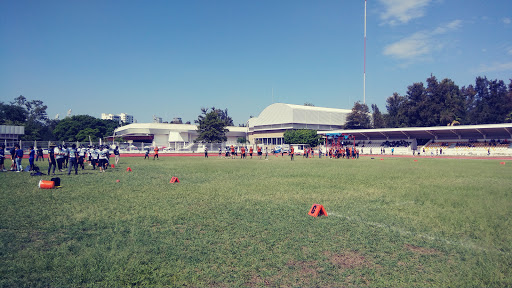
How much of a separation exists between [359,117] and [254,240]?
80.0 meters

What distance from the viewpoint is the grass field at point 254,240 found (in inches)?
184

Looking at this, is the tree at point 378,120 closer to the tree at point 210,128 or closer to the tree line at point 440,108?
the tree line at point 440,108

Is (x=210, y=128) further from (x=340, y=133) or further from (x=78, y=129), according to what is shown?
(x=78, y=129)

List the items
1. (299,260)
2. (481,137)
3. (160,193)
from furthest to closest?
(481,137), (160,193), (299,260)

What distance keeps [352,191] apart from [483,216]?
4692 millimetres

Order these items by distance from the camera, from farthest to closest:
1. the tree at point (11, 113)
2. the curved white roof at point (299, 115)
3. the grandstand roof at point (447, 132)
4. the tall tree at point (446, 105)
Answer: the tree at point (11, 113) → the curved white roof at point (299, 115) → the tall tree at point (446, 105) → the grandstand roof at point (447, 132)

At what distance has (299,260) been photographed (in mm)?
5289

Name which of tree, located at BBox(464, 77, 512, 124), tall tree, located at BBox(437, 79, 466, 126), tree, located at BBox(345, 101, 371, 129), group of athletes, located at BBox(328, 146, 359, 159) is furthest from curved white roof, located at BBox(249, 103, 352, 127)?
group of athletes, located at BBox(328, 146, 359, 159)

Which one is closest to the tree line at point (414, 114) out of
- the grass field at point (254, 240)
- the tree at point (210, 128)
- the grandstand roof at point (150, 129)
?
the tree at point (210, 128)

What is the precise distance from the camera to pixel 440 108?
2665 inches

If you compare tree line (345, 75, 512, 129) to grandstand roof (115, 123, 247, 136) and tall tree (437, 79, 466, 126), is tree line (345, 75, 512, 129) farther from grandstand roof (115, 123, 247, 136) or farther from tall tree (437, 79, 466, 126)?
grandstand roof (115, 123, 247, 136)

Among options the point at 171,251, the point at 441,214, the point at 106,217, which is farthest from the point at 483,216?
the point at 106,217

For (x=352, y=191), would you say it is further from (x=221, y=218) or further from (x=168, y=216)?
(x=168, y=216)

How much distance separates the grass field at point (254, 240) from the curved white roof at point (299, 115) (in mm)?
68014
